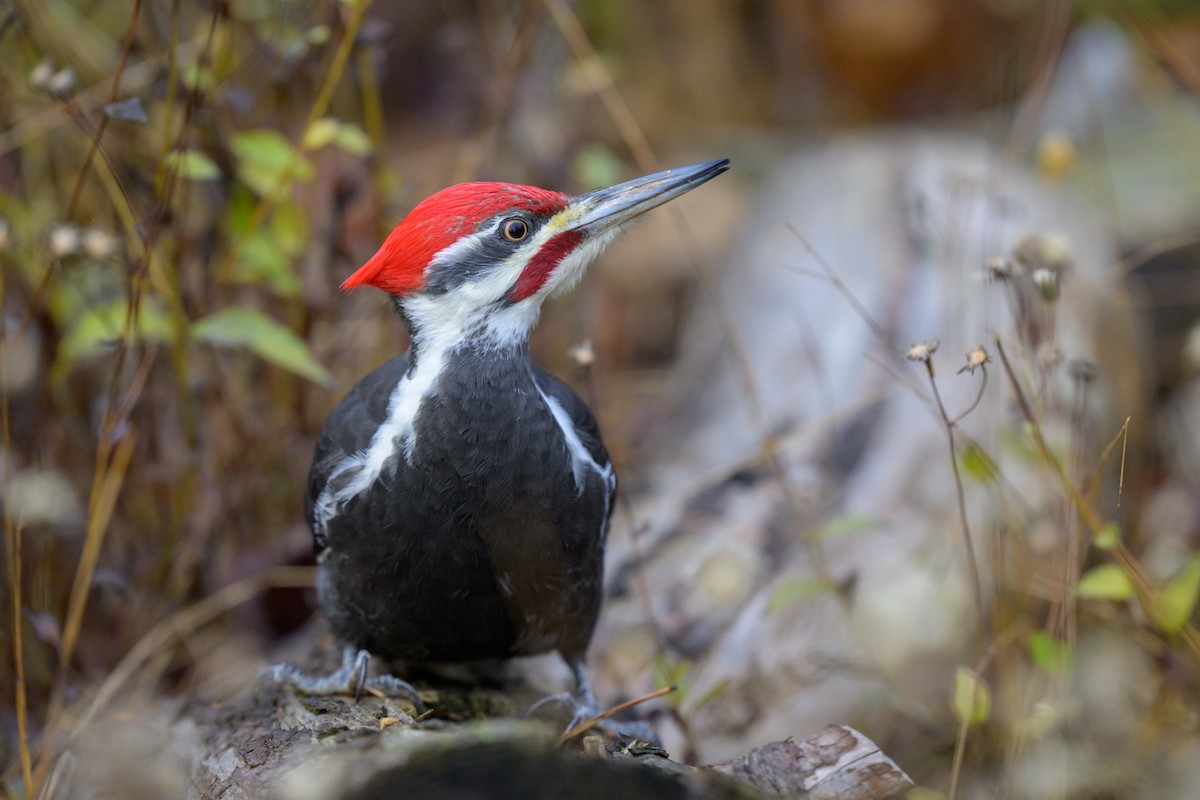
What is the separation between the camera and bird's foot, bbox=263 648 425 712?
281 cm

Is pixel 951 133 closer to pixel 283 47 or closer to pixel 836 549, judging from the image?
pixel 836 549

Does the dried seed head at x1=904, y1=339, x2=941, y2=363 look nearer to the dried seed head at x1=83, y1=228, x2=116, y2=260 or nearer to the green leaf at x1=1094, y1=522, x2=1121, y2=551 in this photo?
the green leaf at x1=1094, y1=522, x2=1121, y2=551

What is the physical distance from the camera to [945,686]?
3545mm

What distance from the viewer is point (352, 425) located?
9.28 feet

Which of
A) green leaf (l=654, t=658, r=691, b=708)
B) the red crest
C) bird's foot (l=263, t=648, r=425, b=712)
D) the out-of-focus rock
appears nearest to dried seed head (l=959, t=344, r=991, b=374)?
the out-of-focus rock

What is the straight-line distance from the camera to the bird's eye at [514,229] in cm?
270

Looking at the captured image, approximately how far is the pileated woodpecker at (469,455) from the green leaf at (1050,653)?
117 cm

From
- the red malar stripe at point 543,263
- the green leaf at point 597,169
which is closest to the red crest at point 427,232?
the red malar stripe at point 543,263

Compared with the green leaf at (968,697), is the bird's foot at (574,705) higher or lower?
higher

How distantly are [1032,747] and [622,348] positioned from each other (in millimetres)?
3114

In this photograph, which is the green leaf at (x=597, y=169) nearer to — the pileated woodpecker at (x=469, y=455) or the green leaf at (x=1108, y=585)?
the pileated woodpecker at (x=469, y=455)

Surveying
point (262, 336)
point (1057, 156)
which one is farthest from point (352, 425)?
point (1057, 156)

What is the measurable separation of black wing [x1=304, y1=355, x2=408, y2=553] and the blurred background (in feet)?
0.73

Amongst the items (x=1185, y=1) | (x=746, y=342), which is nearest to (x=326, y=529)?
(x=746, y=342)
